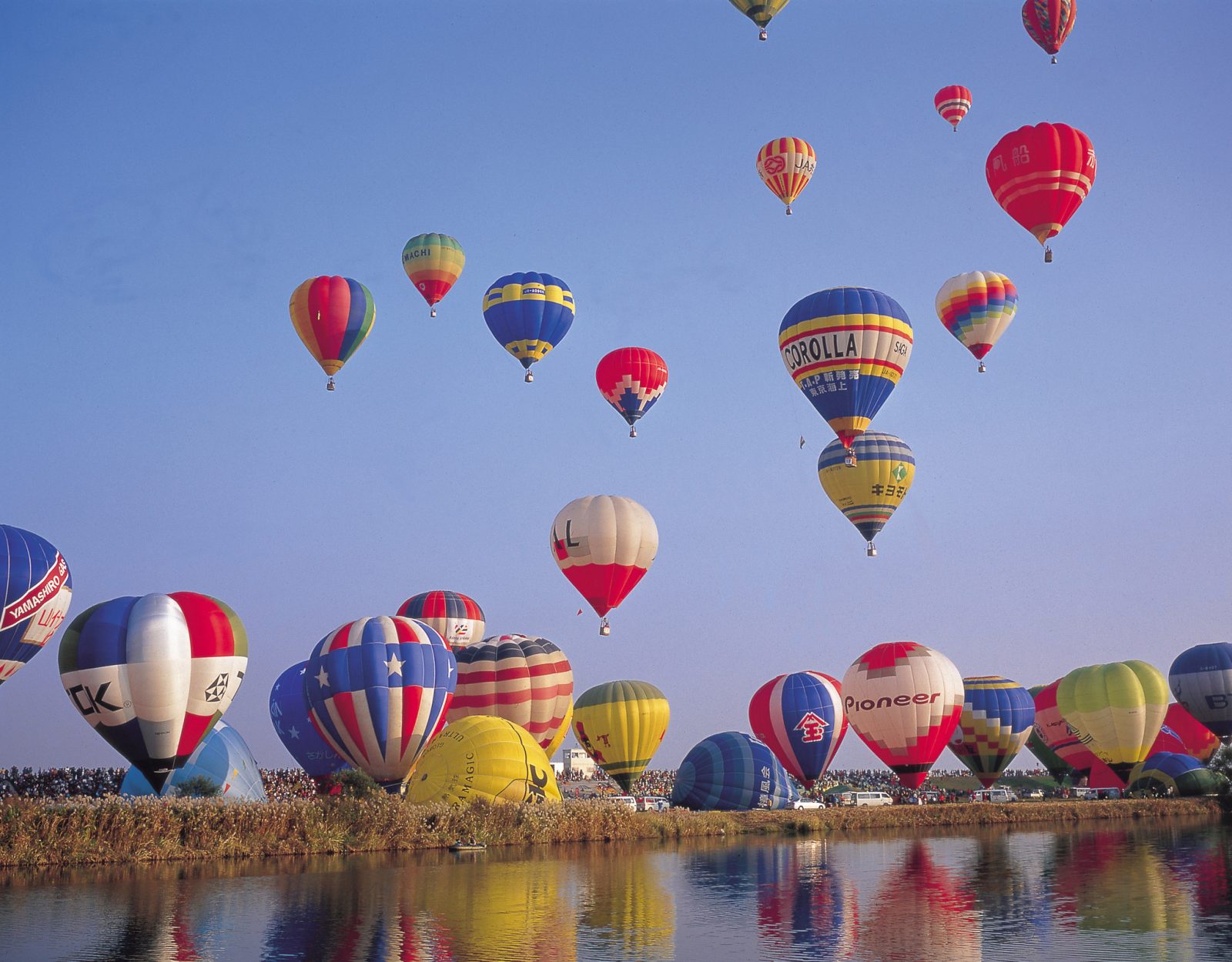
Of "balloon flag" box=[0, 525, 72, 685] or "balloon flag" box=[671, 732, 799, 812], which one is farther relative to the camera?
"balloon flag" box=[671, 732, 799, 812]

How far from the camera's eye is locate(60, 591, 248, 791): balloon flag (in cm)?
2755

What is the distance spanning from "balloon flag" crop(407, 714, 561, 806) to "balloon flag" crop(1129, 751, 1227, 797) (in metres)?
28.0

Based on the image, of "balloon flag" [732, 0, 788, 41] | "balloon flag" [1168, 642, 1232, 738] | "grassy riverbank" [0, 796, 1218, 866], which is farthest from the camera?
"balloon flag" [1168, 642, 1232, 738]

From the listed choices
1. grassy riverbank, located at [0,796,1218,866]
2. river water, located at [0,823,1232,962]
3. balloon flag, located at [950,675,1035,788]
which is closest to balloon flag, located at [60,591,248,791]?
grassy riverbank, located at [0,796,1218,866]

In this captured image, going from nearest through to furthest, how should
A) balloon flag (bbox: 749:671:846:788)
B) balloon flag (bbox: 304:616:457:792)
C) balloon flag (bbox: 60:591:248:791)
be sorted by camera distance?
1. balloon flag (bbox: 60:591:248:791)
2. balloon flag (bbox: 304:616:457:792)
3. balloon flag (bbox: 749:671:846:788)

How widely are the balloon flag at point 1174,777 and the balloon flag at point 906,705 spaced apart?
33.3ft

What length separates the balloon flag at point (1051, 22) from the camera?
127 feet

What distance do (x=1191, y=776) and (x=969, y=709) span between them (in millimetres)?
8260

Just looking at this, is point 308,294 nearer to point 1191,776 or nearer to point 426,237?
point 426,237

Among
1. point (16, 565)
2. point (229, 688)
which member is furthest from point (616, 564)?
point (16, 565)

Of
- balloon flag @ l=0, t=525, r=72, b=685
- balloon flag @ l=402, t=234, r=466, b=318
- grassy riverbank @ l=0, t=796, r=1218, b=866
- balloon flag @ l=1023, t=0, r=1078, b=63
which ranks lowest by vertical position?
grassy riverbank @ l=0, t=796, r=1218, b=866

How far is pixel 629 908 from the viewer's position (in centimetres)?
1705

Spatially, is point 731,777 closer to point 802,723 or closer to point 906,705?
point 802,723

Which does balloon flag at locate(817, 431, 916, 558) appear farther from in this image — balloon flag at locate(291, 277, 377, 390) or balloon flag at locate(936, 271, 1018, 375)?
balloon flag at locate(291, 277, 377, 390)
